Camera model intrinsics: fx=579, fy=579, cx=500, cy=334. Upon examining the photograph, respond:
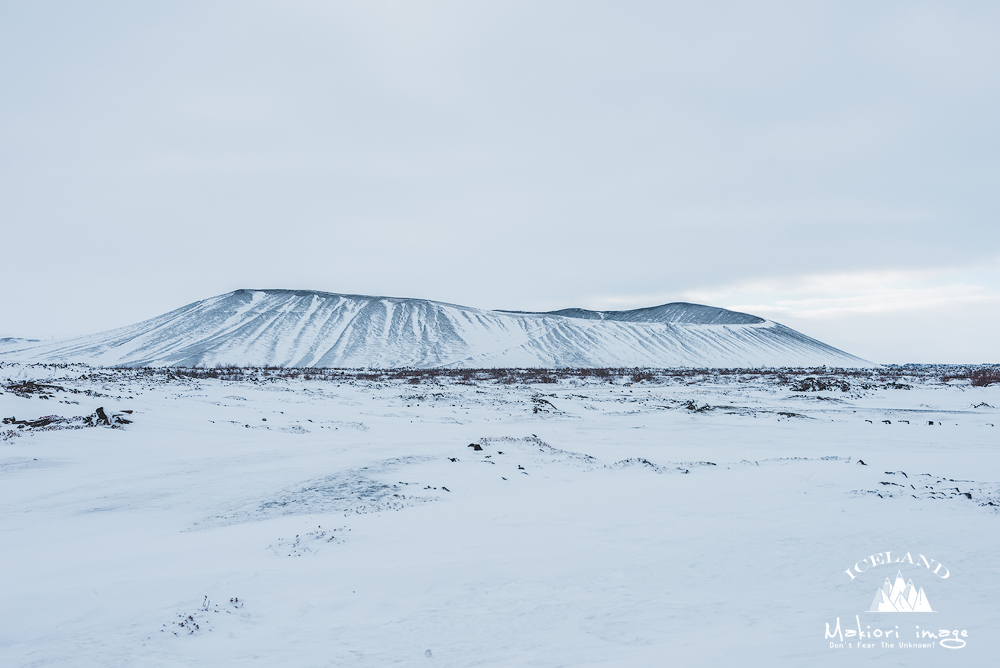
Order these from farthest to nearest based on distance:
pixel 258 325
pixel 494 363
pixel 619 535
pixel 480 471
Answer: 1. pixel 258 325
2. pixel 494 363
3. pixel 480 471
4. pixel 619 535

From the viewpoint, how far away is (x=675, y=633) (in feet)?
15.3

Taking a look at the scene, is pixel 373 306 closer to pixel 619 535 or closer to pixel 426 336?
pixel 426 336

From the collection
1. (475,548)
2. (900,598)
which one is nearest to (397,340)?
(475,548)

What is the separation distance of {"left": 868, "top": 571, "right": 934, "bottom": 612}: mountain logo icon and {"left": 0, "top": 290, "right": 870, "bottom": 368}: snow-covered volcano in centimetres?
6262

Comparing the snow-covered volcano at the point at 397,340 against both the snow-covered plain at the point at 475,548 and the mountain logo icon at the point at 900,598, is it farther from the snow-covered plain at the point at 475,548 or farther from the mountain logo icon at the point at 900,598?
the mountain logo icon at the point at 900,598

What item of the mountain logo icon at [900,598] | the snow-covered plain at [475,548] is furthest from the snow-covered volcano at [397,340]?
the mountain logo icon at [900,598]

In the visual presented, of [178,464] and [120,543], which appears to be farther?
[178,464]

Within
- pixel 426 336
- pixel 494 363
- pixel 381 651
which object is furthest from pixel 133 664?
pixel 426 336

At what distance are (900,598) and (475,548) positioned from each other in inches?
161

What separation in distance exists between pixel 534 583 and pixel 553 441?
10001mm

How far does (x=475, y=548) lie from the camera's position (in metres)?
6.55

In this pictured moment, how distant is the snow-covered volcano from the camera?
6562cm

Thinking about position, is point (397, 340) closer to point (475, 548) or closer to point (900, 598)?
point (475, 548)

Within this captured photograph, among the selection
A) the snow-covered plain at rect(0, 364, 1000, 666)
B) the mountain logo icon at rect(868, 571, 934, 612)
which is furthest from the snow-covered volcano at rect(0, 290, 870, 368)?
the mountain logo icon at rect(868, 571, 934, 612)
